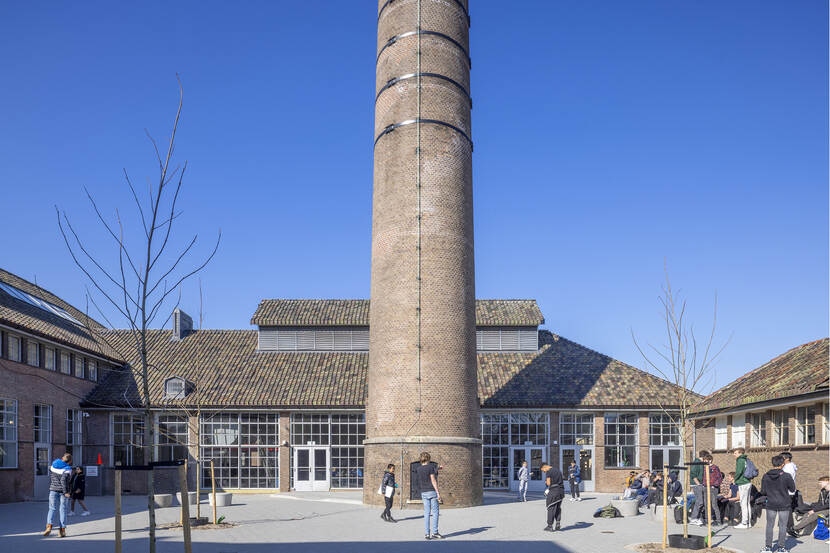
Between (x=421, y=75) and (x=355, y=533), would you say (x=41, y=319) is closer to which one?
(x=421, y=75)

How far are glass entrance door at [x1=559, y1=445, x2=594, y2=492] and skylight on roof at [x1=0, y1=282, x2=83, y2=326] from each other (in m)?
21.6

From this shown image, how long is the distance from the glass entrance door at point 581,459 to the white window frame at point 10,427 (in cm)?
2018

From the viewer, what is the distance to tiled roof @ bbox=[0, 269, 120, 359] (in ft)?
86.5

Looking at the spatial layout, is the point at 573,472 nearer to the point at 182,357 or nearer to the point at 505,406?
the point at 505,406

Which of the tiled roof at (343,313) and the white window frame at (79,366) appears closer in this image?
the white window frame at (79,366)

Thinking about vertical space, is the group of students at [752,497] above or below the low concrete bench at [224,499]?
above

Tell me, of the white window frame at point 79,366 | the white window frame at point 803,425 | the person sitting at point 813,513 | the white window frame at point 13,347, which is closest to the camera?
the person sitting at point 813,513

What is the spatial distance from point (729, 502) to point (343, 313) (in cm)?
2238

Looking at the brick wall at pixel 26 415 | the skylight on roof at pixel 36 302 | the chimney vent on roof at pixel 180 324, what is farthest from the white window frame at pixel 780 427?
the chimney vent on roof at pixel 180 324

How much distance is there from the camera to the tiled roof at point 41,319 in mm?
26359

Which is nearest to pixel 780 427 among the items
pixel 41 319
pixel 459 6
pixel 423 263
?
pixel 423 263

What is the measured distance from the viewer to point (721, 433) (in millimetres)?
24172

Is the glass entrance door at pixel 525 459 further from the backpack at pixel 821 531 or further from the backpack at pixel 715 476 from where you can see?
the backpack at pixel 821 531

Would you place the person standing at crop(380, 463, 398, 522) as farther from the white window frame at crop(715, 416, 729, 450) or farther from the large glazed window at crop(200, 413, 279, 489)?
the large glazed window at crop(200, 413, 279, 489)
